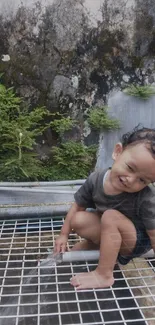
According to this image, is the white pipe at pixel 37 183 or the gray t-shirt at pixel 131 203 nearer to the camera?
the gray t-shirt at pixel 131 203

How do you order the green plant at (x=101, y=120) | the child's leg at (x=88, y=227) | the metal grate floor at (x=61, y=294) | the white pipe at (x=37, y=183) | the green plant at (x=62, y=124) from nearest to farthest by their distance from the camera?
the metal grate floor at (x=61, y=294)
the child's leg at (x=88, y=227)
the green plant at (x=101, y=120)
the white pipe at (x=37, y=183)
the green plant at (x=62, y=124)

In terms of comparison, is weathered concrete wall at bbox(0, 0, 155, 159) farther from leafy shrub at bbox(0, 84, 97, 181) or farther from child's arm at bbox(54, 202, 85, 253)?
child's arm at bbox(54, 202, 85, 253)

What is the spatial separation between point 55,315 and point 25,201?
0.51 m

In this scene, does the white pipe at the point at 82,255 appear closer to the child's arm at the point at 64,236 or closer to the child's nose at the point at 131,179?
the child's arm at the point at 64,236

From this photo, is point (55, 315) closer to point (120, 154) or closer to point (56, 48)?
point (120, 154)

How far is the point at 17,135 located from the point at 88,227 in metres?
0.54

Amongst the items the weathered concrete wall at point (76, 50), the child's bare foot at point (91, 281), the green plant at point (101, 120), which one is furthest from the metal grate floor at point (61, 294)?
the weathered concrete wall at point (76, 50)

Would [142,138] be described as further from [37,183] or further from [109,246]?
[37,183]

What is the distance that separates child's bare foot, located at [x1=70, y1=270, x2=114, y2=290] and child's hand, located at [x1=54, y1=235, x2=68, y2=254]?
0.08 metres

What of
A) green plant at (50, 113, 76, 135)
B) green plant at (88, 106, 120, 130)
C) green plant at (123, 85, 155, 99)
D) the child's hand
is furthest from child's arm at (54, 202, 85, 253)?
green plant at (50, 113, 76, 135)

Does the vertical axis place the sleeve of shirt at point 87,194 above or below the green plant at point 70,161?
above

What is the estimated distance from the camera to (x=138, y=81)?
3.60ft

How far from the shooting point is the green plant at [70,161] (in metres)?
1.16

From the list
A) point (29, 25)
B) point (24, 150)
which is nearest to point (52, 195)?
point (24, 150)
